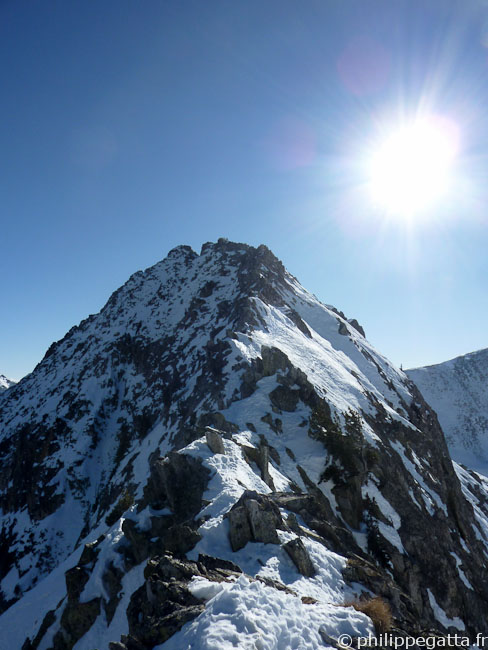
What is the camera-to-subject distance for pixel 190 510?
20.2 meters

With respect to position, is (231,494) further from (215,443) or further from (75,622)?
(75,622)

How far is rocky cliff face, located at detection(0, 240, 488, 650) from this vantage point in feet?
40.0

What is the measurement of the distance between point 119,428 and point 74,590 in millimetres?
54875

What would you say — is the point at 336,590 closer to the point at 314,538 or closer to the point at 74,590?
the point at 314,538

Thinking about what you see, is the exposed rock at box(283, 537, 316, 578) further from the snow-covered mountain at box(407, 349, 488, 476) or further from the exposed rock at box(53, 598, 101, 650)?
the snow-covered mountain at box(407, 349, 488, 476)

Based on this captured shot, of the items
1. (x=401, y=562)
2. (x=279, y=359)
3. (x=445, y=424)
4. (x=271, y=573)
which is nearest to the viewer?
(x=271, y=573)

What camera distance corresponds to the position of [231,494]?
753 inches

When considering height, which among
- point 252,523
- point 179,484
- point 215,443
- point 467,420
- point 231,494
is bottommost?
point 252,523

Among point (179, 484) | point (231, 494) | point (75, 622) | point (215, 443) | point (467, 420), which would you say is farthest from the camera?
point (467, 420)

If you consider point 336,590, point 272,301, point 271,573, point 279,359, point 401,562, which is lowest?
point 401,562

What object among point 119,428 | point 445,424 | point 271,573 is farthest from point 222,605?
point 445,424

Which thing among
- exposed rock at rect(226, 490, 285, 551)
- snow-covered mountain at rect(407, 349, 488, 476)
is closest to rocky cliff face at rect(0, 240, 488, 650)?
exposed rock at rect(226, 490, 285, 551)

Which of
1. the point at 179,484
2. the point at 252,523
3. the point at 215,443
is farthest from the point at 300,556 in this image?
the point at 215,443

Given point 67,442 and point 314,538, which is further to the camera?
point 67,442
